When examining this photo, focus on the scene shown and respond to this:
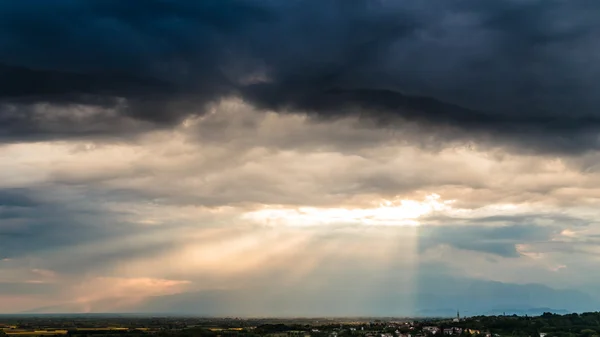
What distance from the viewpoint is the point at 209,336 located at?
199250 mm

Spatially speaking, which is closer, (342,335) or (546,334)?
(546,334)

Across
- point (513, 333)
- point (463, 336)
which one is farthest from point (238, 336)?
point (513, 333)

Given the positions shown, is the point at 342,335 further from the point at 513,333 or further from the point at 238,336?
the point at 513,333

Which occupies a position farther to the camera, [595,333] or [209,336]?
[209,336]

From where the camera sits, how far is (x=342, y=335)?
199 metres

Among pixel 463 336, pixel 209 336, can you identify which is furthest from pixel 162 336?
pixel 463 336

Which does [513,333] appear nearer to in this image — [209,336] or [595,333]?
[595,333]

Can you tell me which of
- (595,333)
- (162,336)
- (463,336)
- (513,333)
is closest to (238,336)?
(162,336)

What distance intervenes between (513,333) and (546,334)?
1385 centimetres

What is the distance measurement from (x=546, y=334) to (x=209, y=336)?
3734 inches

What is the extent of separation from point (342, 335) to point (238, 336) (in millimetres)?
30549

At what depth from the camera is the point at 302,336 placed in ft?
646

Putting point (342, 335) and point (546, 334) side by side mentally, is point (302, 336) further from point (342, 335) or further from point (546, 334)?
point (546, 334)

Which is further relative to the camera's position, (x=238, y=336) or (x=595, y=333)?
(x=238, y=336)
